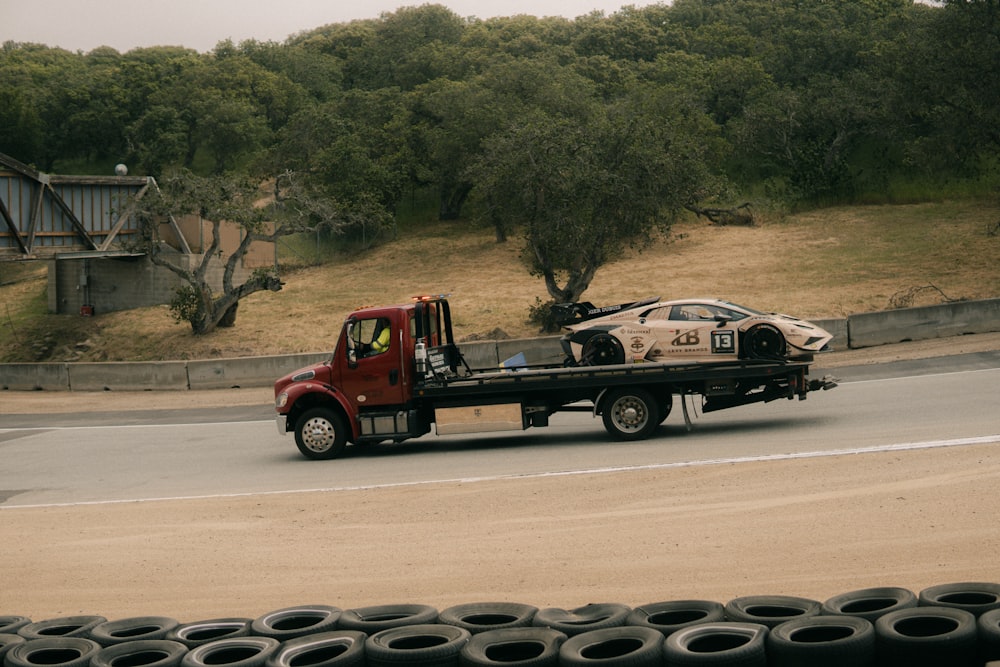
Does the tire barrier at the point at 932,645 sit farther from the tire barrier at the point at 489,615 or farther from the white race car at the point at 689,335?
the white race car at the point at 689,335

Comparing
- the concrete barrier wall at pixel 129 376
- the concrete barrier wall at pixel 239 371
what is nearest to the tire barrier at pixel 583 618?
the concrete barrier wall at pixel 239 371

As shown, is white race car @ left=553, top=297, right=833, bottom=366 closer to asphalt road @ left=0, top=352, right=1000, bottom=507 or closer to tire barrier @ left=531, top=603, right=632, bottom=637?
asphalt road @ left=0, top=352, right=1000, bottom=507

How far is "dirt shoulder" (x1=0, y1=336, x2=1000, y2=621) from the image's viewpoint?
9.83m

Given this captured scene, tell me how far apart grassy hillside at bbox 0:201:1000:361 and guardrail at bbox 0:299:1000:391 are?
3459 millimetres

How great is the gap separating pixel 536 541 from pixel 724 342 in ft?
22.8

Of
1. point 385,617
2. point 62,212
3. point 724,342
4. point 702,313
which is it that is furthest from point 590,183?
point 385,617

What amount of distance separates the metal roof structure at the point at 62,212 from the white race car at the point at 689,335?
24.3 metres

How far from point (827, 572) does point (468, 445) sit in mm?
9468

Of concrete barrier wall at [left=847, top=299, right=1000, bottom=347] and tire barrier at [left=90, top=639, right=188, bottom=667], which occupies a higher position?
concrete barrier wall at [left=847, top=299, right=1000, bottom=347]

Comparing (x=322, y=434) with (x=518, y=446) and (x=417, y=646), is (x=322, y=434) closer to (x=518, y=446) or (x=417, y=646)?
(x=518, y=446)

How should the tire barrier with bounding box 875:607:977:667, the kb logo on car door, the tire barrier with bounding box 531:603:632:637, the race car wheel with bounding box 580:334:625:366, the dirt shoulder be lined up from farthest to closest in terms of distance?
the race car wheel with bounding box 580:334:625:366, the kb logo on car door, the dirt shoulder, the tire barrier with bounding box 531:603:632:637, the tire barrier with bounding box 875:607:977:667

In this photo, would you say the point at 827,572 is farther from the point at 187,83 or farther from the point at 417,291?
the point at 187,83

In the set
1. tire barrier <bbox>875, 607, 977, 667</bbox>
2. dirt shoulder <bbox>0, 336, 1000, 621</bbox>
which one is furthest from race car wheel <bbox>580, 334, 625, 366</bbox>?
tire barrier <bbox>875, 607, 977, 667</bbox>

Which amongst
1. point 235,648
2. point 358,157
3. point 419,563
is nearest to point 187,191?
point 358,157
